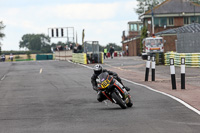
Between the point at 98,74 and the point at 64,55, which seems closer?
the point at 98,74

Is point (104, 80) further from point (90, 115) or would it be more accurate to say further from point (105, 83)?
point (90, 115)

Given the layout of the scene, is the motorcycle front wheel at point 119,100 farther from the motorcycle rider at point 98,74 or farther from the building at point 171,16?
the building at point 171,16

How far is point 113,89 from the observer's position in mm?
12305

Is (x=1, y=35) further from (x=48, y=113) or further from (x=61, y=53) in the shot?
(x=48, y=113)

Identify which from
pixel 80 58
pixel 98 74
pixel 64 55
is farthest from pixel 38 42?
pixel 98 74

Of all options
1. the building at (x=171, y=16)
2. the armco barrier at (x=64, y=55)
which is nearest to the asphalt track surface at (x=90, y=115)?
the armco barrier at (x=64, y=55)

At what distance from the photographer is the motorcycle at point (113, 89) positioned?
1211 cm

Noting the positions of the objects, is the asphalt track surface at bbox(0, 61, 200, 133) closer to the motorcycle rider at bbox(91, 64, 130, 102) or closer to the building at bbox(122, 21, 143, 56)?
the motorcycle rider at bbox(91, 64, 130, 102)

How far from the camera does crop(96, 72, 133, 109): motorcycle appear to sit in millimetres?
12109

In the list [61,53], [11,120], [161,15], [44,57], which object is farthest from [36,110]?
[44,57]

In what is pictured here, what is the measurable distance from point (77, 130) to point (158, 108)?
143 inches

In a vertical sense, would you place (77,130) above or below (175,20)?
below

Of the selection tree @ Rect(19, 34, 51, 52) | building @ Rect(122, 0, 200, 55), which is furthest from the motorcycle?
tree @ Rect(19, 34, 51, 52)

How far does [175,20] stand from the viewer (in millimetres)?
81375
